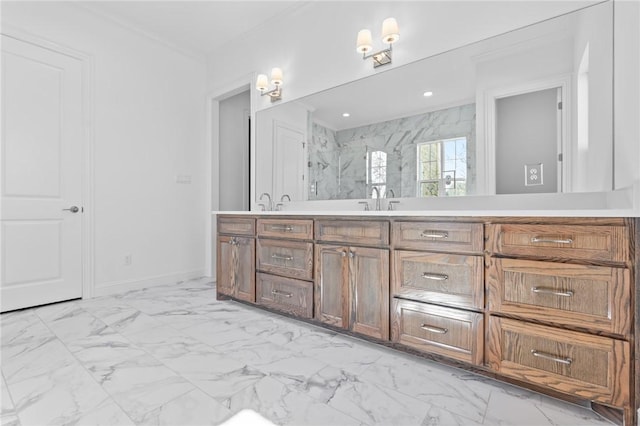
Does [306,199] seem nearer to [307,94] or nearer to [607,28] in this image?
[307,94]

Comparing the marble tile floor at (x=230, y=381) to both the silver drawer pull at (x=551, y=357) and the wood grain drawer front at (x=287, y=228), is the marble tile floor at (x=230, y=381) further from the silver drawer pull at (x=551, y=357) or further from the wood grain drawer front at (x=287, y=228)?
the wood grain drawer front at (x=287, y=228)

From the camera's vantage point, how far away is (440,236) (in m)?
1.58

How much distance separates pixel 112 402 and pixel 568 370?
1.83 metres

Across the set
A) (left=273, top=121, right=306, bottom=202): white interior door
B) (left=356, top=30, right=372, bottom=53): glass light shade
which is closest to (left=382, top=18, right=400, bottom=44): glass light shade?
(left=356, top=30, right=372, bottom=53): glass light shade

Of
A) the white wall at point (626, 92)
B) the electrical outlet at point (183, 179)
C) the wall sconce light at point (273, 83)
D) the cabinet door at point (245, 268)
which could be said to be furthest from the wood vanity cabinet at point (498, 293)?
the electrical outlet at point (183, 179)

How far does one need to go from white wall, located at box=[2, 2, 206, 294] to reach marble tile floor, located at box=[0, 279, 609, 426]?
1.11 metres

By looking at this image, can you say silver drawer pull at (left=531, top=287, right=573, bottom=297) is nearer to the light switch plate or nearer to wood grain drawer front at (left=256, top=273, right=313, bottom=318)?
the light switch plate

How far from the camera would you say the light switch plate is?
1.77m

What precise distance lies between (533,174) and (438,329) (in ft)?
3.35

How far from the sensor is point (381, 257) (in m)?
1.78

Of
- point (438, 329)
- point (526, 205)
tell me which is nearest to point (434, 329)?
point (438, 329)

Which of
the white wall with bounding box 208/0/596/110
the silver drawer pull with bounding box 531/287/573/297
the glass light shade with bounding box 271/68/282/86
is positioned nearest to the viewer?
the silver drawer pull with bounding box 531/287/573/297

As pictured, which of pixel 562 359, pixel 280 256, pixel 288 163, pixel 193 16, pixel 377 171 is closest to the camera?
pixel 562 359

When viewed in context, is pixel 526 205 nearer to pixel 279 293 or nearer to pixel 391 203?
pixel 391 203
